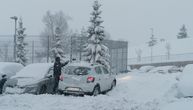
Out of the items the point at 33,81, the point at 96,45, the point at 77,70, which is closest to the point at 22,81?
the point at 33,81

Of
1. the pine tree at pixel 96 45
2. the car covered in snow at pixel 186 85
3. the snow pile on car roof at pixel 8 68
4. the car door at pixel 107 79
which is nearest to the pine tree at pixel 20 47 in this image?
the pine tree at pixel 96 45

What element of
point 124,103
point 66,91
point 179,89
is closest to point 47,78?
point 66,91

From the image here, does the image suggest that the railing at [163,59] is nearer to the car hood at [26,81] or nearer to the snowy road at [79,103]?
the snowy road at [79,103]

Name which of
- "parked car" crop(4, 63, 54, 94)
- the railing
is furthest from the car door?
the railing

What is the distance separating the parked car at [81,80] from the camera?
54.4 ft

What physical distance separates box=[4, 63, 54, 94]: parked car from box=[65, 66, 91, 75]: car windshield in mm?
1133

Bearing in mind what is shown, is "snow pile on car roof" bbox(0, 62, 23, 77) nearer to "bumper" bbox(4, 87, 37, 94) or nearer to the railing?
"bumper" bbox(4, 87, 37, 94)

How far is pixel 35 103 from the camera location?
1374 centimetres

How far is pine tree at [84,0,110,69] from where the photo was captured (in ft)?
104

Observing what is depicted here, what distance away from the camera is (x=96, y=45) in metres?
31.8

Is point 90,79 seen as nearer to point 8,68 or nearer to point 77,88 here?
point 77,88

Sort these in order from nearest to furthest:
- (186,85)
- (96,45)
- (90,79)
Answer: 1. (186,85)
2. (90,79)
3. (96,45)

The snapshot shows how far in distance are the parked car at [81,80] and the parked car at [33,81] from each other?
893 mm

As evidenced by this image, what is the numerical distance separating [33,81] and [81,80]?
220cm
